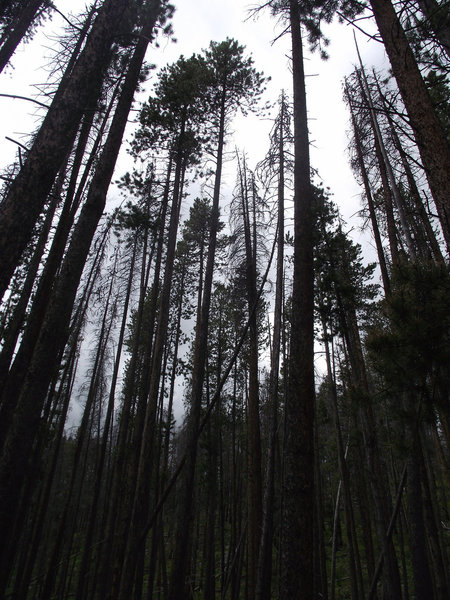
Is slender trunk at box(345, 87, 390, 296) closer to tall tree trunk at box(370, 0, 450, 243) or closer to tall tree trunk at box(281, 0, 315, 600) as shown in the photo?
tall tree trunk at box(370, 0, 450, 243)

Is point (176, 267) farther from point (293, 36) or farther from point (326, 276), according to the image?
point (293, 36)

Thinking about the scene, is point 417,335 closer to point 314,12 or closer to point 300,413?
point 300,413

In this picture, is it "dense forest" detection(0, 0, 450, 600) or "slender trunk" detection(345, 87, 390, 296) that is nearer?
"dense forest" detection(0, 0, 450, 600)

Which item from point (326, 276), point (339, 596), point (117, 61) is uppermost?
point (117, 61)

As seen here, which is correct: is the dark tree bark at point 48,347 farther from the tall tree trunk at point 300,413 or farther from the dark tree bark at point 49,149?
the tall tree trunk at point 300,413

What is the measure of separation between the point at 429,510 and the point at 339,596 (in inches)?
452

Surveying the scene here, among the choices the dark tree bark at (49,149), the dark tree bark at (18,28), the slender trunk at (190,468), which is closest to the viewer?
the dark tree bark at (49,149)

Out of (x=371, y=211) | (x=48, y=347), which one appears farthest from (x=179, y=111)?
(x=48, y=347)

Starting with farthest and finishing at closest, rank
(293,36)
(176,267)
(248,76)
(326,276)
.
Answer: (176,267)
(248,76)
(326,276)
(293,36)

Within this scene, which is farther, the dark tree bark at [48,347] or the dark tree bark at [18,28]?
the dark tree bark at [18,28]

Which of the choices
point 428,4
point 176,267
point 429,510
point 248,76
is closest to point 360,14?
point 428,4

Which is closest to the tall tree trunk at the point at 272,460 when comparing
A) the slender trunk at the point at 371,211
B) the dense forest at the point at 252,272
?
the dense forest at the point at 252,272

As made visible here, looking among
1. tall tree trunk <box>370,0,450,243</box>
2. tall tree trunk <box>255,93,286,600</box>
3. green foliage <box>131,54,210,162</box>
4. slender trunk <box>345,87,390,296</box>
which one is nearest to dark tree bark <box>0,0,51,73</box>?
green foliage <box>131,54,210,162</box>

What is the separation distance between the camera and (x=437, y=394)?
4.92m
